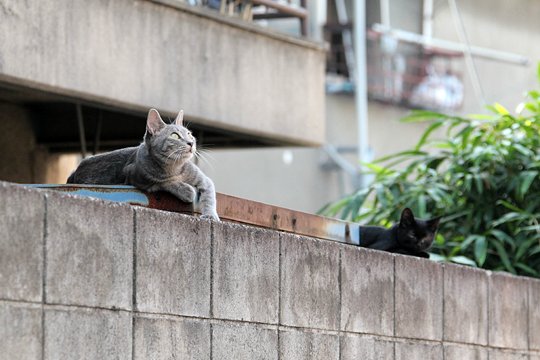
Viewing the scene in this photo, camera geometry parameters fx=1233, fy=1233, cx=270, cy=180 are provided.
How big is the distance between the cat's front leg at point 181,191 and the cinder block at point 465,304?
1.97 meters

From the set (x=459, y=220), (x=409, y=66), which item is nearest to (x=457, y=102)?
(x=409, y=66)

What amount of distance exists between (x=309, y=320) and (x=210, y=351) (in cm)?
84

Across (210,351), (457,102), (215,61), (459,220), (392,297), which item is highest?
(457,102)

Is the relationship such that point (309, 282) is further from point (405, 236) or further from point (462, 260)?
point (462, 260)

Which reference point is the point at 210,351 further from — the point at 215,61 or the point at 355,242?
the point at 215,61

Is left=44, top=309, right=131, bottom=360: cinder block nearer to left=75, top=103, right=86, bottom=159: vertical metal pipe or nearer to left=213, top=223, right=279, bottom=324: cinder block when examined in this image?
left=213, top=223, right=279, bottom=324: cinder block

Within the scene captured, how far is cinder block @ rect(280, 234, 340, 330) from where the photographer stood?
17.5ft

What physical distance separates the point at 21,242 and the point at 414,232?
16.2ft

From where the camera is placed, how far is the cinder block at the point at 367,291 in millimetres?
5820

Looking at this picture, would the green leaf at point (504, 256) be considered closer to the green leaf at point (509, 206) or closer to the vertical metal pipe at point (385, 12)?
the green leaf at point (509, 206)

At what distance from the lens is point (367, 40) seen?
18.5 meters

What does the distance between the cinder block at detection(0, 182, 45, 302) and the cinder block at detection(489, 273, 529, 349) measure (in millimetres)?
3886

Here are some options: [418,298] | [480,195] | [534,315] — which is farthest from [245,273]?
[480,195]

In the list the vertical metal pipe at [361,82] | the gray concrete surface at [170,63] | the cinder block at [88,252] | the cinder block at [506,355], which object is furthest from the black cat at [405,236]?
the vertical metal pipe at [361,82]
